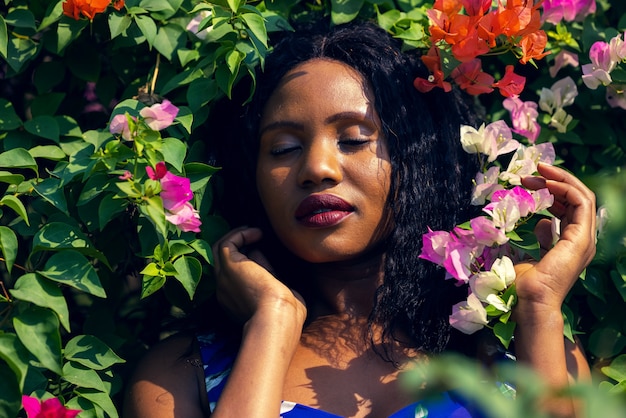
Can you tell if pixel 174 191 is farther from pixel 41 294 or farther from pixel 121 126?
pixel 41 294

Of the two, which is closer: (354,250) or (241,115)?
(354,250)

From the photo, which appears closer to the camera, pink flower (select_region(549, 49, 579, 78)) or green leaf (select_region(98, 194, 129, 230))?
green leaf (select_region(98, 194, 129, 230))

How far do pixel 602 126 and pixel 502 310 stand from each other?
86 centimetres

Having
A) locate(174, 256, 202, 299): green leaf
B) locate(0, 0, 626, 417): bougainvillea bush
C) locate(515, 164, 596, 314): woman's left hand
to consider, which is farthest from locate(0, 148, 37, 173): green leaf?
locate(515, 164, 596, 314): woman's left hand

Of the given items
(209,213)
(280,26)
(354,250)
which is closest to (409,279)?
(354,250)

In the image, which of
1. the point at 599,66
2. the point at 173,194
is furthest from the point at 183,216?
the point at 599,66

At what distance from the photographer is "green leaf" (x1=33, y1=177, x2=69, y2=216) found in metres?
1.82

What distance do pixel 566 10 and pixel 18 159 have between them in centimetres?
145

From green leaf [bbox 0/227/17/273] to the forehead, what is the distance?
677 mm

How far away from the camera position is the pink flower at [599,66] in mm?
2105

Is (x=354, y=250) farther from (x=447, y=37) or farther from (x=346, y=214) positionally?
(x=447, y=37)

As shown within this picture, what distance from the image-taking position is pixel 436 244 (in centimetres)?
183

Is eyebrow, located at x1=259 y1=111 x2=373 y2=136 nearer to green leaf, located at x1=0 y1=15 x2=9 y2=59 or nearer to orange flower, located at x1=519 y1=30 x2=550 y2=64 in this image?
orange flower, located at x1=519 y1=30 x2=550 y2=64

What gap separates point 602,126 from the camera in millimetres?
2373
